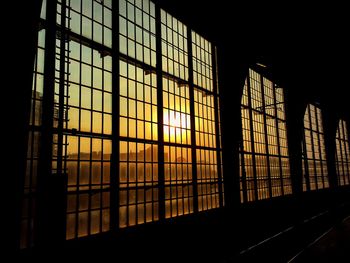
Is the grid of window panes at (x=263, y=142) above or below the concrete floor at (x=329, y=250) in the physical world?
above

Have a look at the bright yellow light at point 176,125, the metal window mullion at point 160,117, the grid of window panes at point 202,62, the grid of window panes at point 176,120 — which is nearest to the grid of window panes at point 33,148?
the metal window mullion at point 160,117

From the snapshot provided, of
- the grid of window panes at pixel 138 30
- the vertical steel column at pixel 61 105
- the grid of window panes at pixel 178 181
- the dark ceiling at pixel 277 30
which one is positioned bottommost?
the grid of window panes at pixel 178 181

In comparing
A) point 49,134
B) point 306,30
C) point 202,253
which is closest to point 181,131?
point 202,253

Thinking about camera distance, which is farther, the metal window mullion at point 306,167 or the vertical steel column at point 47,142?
the metal window mullion at point 306,167

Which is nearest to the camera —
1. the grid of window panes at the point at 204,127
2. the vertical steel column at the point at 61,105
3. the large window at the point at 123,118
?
the vertical steel column at the point at 61,105

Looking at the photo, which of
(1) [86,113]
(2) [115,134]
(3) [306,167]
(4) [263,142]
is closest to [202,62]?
(2) [115,134]

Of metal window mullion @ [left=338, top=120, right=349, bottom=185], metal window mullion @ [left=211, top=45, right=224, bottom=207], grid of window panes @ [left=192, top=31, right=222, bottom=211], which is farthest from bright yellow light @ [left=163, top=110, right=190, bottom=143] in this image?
metal window mullion @ [left=338, top=120, right=349, bottom=185]

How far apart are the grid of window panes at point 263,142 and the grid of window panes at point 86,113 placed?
10.0 m

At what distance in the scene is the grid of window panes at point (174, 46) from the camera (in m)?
12.9

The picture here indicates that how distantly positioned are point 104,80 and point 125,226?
5070 mm

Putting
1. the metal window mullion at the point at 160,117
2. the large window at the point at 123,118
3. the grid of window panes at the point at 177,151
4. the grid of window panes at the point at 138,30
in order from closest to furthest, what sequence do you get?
the large window at the point at 123,118, the grid of window panes at the point at 138,30, the metal window mullion at the point at 160,117, the grid of window panes at the point at 177,151

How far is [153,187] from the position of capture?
36.3 ft

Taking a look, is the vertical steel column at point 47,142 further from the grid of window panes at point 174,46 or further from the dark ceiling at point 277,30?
the dark ceiling at point 277,30

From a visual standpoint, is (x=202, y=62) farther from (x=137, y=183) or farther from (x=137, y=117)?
(x=137, y=183)
